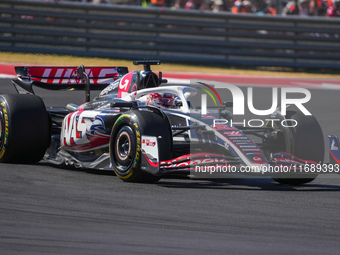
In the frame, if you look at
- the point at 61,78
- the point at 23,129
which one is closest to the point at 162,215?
the point at 23,129

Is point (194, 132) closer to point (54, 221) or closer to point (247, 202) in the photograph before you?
point (247, 202)

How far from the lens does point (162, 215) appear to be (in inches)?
222

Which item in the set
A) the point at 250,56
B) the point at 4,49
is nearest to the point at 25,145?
the point at 4,49

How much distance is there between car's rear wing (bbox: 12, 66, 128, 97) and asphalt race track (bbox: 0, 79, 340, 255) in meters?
1.70

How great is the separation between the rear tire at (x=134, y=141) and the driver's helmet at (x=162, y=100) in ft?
2.07

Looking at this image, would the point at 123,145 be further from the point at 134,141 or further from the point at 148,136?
the point at 148,136

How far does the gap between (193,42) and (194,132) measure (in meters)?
10.3

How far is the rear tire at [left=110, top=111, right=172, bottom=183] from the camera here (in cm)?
691

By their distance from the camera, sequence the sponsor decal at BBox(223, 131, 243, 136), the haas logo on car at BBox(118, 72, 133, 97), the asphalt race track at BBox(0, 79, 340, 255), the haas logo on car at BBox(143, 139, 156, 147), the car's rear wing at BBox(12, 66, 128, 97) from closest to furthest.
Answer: the asphalt race track at BBox(0, 79, 340, 255), the haas logo on car at BBox(143, 139, 156, 147), the sponsor decal at BBox(223, 131, 243, 136), the haas logo on car at BBox(118, 72, 133, 97), the car's rear wing at BBox(12, 66, 128, 97)

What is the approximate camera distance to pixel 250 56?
57.8 ft

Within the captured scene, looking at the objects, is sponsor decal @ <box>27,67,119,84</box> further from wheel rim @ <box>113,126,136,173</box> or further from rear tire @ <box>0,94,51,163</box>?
wheel rim @ <box>113,126,136,173</box>

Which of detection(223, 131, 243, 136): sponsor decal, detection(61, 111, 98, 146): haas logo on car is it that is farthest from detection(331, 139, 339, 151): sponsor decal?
detection(61, 111, 98, 146): haas logo on car

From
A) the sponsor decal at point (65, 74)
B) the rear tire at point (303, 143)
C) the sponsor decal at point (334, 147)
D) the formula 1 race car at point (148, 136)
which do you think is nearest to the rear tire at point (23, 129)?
the formula 1 race car at point (148, 136)

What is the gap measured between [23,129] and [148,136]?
1863 millimetres
